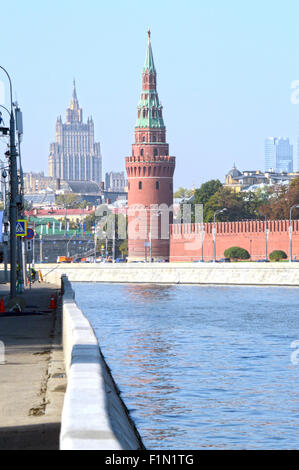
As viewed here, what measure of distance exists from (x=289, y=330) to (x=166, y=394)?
1639 centimetres

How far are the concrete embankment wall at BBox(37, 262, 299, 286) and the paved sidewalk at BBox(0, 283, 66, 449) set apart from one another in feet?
127

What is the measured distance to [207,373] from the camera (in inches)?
811

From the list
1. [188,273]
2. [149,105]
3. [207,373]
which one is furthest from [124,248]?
[207,373]

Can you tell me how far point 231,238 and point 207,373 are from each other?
8986 cm

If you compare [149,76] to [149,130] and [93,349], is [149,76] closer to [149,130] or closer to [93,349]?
[149,130]

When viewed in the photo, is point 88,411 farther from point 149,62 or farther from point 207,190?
point 207,190

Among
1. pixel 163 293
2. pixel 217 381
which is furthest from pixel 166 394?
pixel 163 293

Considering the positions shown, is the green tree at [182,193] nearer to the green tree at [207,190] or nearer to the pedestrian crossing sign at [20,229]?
the green tree at [207,190]

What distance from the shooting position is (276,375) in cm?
2031

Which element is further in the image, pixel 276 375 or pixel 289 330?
A: pixel 289 330

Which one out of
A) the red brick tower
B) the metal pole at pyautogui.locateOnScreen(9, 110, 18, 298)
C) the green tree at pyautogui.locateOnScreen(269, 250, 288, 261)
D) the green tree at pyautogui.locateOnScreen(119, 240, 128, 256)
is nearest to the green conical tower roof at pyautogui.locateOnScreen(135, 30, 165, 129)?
the red brick tower

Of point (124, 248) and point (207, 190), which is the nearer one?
point (207, 190)

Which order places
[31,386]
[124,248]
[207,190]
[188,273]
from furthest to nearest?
1. [124,248]
2. [207,190]
3. [188,273]
4. [31,386]

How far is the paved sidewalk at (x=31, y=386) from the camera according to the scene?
9539 millimetres
